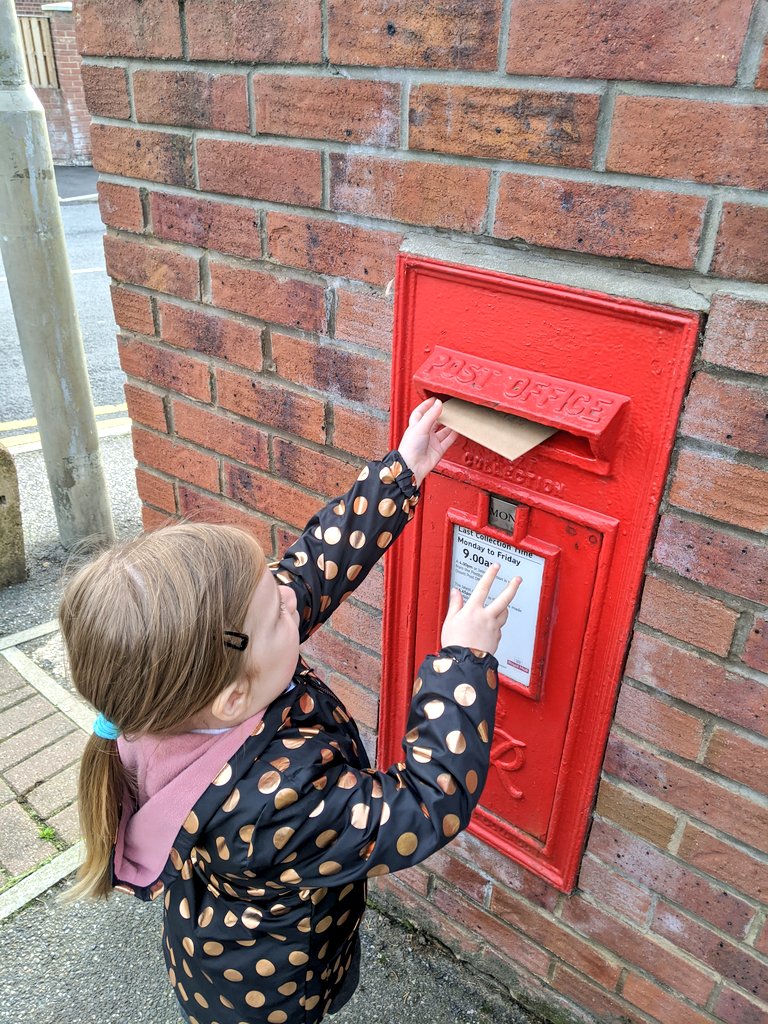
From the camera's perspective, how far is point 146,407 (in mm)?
1998

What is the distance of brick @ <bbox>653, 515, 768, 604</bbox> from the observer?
43.7 inches

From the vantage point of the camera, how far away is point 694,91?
0.97m

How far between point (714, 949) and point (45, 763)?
186 cm

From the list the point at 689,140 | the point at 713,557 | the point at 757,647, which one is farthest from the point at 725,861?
the point at 689,140

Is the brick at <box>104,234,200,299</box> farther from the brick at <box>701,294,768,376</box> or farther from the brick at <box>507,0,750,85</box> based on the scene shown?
the brick at <box>701,294,768,376</box>

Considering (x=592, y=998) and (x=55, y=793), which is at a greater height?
(x=592, y=998)

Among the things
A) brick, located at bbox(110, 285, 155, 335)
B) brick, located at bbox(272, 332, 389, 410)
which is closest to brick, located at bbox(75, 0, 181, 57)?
brick, located at bbox(110, 285, 155, 335)

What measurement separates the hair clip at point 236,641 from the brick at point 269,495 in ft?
2.00

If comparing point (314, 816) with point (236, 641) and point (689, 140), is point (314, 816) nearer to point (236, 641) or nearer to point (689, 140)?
point (236, 641)

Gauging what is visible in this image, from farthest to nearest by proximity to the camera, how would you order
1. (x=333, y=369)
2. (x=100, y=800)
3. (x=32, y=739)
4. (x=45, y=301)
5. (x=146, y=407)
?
(x=45, y=301)
(x=32, y=739)
(x=146, y=407)
(x=333, y=369)
(x=100, y=800)

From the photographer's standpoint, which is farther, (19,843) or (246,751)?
(19,843)

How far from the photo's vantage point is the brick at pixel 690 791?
1.23 meters

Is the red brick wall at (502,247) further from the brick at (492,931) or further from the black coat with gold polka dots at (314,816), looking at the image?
the black coat with gold polka dots at (314,816)

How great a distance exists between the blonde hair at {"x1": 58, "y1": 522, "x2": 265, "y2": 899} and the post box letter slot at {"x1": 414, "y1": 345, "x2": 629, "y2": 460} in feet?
1.34
